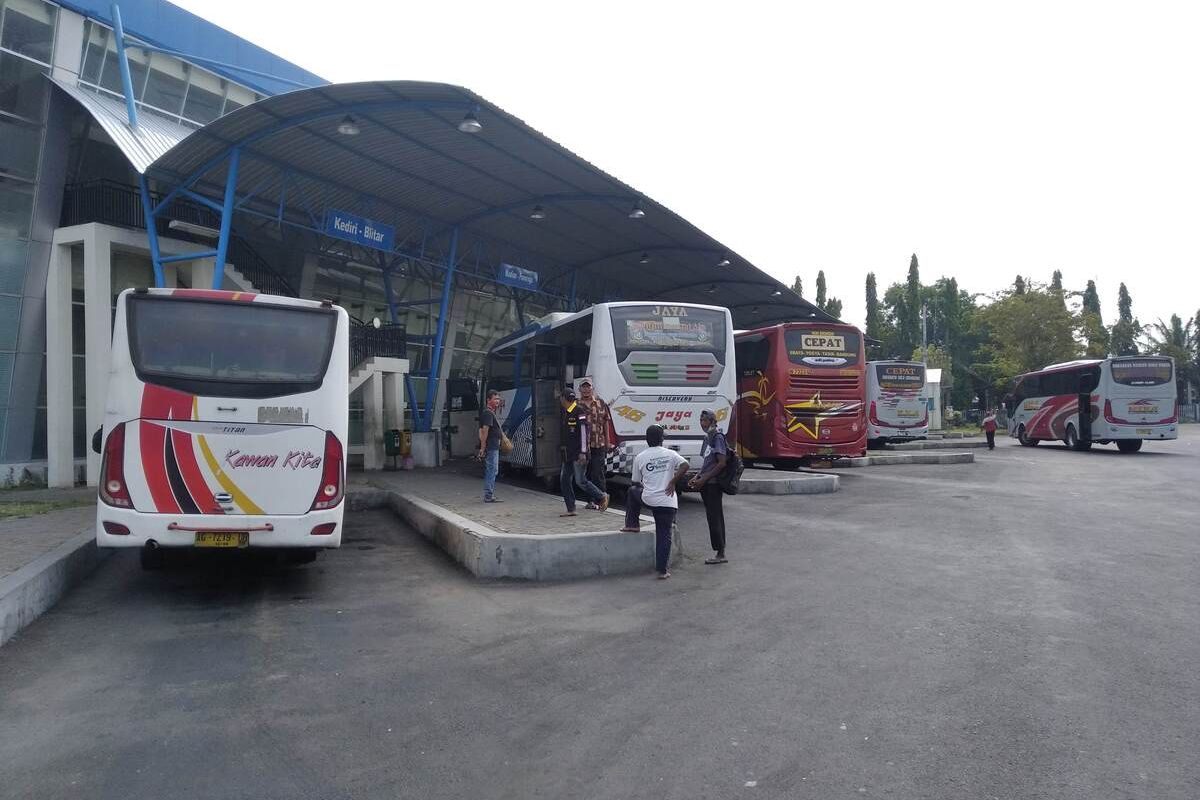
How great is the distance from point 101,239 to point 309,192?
4.86m

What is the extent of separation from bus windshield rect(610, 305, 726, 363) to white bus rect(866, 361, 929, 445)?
56.2ft

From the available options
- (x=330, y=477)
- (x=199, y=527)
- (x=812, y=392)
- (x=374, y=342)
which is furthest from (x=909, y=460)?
(x=199, y=527)

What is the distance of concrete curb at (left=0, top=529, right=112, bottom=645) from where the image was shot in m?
6.00

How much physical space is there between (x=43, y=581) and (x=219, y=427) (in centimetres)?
194

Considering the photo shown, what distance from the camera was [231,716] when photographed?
4.44 metres

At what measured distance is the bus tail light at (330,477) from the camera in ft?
24.7

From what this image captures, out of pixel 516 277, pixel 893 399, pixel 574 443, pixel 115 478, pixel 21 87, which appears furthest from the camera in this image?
pixel 893 399

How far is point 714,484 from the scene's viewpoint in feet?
27.9

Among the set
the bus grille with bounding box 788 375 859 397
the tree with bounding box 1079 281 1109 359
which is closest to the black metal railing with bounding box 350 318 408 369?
the bus grille with bounding box 788 375 859 397

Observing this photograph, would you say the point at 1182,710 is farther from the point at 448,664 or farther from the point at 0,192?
the point at 0,192

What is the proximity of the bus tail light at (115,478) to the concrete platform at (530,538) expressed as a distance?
3.28 meters

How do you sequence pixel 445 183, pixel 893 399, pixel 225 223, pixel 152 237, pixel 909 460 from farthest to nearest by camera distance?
pixel 893 399 < pixel 909 460 < pixel 445 183 < pixel 152 237 < pixel 225 223

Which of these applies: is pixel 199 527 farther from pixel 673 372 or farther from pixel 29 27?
pixel 29 27

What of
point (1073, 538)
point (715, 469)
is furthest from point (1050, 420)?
point (715, 469)
